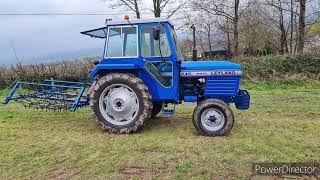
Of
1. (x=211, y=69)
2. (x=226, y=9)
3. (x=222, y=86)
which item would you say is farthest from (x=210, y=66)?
(x=226, y=9)

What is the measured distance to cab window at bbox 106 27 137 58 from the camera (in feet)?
23.1

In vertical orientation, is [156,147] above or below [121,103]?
below

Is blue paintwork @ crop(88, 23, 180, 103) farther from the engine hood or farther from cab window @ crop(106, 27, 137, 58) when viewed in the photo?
the engine hood

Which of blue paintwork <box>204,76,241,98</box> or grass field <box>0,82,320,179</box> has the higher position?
blue paintwork <box>204,76,241,98</box>

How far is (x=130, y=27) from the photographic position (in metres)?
7.05

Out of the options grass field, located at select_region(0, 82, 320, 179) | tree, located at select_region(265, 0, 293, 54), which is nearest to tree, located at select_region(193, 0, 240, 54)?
tree, located at select_region(265, 0, 293, 54)

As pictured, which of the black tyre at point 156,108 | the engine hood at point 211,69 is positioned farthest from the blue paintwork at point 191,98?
the black tyre at point 156,108

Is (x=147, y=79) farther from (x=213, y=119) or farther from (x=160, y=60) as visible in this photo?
(x=213, y=119)

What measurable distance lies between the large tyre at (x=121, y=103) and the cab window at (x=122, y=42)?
1.36 ft

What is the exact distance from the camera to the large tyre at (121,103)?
690cm

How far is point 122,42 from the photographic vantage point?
7.10 meters

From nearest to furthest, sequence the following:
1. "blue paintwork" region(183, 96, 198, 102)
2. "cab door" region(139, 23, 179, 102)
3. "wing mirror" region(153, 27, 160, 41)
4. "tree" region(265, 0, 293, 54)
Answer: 1. "wing mirror" region(153, 27, 160, 41)
2. "cab door" region(139, 23, 179, 102)
3. "blue paintwork" region(183, 96, 198, 102)
4. "tree" region(265, 0, 293, 54)

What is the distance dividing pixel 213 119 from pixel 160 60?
1469 millimetres

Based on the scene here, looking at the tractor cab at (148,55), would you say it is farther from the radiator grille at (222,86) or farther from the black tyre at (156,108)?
the black tyre at (156,108)
